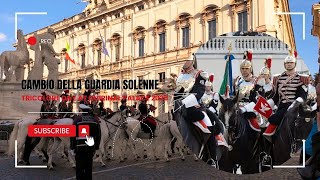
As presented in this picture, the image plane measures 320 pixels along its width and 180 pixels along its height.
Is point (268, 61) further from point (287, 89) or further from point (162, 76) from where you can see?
point (162, 76)

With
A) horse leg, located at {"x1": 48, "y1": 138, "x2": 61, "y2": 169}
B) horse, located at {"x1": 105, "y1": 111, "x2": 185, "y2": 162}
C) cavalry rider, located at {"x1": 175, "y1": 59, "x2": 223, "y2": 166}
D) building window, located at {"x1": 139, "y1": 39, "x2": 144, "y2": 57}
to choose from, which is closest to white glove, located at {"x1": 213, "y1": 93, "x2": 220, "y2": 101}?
cavalry rider, located at {"x1": 175, "y1": 59, "x2": 223, "y2": 166}

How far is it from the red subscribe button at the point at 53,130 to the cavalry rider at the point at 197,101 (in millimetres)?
2101

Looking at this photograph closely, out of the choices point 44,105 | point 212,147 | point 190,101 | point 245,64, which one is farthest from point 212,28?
point 44,105

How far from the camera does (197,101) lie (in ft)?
29.0

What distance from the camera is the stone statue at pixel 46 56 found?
10.4m

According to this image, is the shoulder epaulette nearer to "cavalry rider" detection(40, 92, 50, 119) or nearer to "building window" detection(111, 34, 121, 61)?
"building window" detection(111, 34, 121, 61)

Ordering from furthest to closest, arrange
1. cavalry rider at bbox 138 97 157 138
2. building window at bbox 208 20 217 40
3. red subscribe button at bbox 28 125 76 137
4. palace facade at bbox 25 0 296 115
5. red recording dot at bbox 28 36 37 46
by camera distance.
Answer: red recording dot at bbox 28 36 37 46 < building window at bbox 208 20 217 40 < cavalry rider at bbox 138 97 157 138 < palace facade at bbox 25 0 296 115 < red subscribe button at bbox 28 125 76 137

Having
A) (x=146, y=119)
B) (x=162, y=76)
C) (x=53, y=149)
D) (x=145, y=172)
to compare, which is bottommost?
(x=145, y=172)

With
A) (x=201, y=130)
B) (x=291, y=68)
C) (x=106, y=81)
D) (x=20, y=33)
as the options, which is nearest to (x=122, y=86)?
(x=106, y=81)

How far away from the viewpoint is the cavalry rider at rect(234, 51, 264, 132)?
8.82 meters

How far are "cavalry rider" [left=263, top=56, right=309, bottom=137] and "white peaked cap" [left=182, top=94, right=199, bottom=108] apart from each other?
133 centimetres

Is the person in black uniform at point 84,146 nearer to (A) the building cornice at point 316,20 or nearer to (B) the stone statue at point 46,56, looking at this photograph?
(B) the stone statue at point 46,56

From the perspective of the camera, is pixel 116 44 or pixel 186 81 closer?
pixel 186 81

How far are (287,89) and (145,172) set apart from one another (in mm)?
3705
